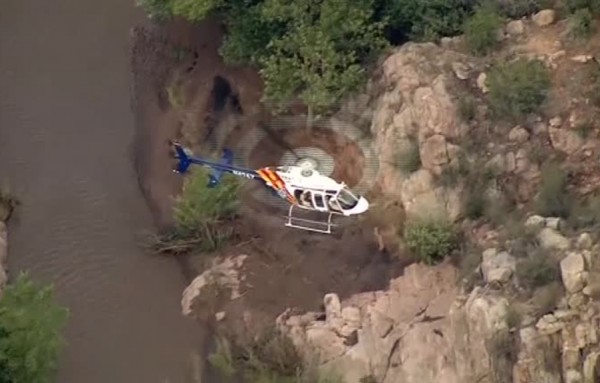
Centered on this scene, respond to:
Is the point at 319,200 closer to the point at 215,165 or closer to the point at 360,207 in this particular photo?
the point at 360,207

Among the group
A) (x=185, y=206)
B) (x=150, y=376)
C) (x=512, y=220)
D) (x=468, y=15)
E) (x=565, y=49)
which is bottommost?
(x=150, y=376)

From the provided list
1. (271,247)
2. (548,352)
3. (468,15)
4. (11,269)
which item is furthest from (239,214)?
(548,352)

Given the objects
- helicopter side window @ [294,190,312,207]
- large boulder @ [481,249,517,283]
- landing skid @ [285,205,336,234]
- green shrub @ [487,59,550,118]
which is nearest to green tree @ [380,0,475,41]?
green shrub @ [487,59,550,118]

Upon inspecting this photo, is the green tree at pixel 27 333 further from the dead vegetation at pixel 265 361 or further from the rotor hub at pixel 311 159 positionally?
the rotor hub at pixel 311 159

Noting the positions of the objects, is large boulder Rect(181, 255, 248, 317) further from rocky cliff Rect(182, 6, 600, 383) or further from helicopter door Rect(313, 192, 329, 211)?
helicopter door Rect(313, 192, 329, 211)

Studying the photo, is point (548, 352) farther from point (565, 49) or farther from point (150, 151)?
point (150, 151)

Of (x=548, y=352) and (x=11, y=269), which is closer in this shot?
(x=548, y=352)
